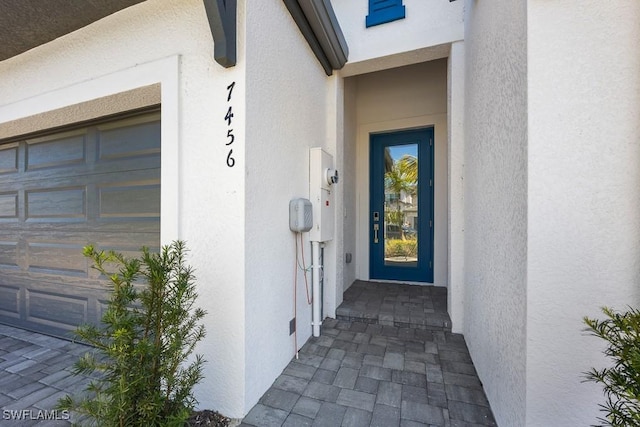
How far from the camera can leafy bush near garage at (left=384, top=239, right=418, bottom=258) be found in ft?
13.9

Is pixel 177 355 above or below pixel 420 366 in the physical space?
above

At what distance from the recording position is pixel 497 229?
1.62m

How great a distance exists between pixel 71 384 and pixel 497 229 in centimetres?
328

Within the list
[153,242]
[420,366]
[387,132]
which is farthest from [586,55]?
[387,132]

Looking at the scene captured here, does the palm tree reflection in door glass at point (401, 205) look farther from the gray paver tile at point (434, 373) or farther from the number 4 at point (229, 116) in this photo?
the number 4 at point (229, 116)

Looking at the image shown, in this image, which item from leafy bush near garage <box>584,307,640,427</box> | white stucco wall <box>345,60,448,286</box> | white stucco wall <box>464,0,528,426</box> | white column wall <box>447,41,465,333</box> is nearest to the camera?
leafy bush near garage <box>584,307,640,427</box>

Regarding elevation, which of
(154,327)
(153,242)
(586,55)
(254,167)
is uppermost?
(586,55)

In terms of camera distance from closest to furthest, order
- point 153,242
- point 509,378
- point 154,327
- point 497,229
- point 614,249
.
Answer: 1. point 614,249
2. point 154,327
3. point 509,378
4. point 497,229
5. point 153,242

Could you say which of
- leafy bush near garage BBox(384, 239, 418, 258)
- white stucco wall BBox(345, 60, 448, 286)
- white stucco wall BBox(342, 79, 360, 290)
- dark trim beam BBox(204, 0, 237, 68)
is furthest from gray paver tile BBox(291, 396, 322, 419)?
leafy bush near garage BBox(384, 239, 418, 258)

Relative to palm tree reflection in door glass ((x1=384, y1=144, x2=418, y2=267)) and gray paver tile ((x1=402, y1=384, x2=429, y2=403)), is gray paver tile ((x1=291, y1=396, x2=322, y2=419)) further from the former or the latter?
palm tree reflection in door glass ((x1=384, y1=144, x2=418, y2=267))

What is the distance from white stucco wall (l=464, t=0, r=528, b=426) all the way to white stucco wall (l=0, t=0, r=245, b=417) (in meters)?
1.49

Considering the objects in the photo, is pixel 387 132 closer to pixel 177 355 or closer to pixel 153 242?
pixel 153 242

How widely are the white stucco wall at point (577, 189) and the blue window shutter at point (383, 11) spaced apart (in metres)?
2.07

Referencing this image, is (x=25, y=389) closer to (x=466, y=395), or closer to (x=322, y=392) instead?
(x=322, y=392)
